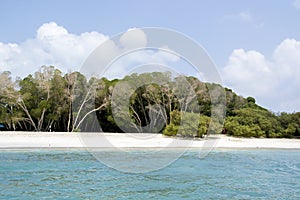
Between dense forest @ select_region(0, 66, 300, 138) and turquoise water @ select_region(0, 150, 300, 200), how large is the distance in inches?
533

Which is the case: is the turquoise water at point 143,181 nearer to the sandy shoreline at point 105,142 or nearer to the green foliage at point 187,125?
the sandy shoreline at point 105,142

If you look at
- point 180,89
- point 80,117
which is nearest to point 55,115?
point 80,117

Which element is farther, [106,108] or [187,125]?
[106,108]

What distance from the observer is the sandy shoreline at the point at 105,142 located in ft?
75.5

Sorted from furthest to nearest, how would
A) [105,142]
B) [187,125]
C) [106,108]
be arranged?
1. [106,108]
2. [187,125]
3. [105,142]

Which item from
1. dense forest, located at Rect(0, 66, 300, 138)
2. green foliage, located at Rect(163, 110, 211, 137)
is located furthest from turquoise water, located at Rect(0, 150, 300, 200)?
dense forest, located at Rect(0, 66, 300, 138)

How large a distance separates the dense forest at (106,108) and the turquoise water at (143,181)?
44.4ft

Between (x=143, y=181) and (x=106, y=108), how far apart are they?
2247 cm

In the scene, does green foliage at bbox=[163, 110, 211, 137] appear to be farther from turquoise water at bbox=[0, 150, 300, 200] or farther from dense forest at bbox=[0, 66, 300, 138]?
turquoise water at bbox=[0, 150, 300, 200]

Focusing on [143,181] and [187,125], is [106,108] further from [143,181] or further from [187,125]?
[143,181]

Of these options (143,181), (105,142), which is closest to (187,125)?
(105,142)

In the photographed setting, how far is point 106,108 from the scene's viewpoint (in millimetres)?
33781

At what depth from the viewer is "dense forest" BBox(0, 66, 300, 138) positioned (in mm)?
30391

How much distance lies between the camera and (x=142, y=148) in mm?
23094
